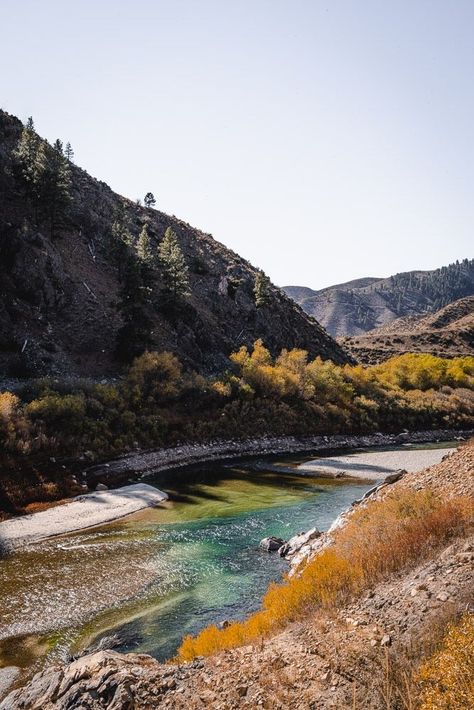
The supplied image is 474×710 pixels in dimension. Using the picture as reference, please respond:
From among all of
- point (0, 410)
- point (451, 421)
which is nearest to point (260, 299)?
point (451, 421)

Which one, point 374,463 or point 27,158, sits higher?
point 27,158

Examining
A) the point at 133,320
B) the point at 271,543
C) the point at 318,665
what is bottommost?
the point at 271,543

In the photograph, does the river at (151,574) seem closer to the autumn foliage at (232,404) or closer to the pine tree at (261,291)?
the autumn foliage at (232,404)

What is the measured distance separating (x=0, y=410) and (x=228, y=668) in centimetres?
2876

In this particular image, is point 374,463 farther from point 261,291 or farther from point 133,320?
point 261,291

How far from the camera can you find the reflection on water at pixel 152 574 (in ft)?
49.5

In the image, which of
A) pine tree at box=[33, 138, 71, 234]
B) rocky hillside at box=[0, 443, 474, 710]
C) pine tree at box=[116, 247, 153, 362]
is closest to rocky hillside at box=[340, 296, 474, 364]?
pine tree at box=[116, 247, 153, 362]

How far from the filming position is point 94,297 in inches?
2333

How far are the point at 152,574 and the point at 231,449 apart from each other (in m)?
27.7

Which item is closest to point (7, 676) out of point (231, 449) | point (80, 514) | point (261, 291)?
point (80, 514)

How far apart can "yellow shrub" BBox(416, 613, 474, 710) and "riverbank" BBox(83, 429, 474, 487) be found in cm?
2967

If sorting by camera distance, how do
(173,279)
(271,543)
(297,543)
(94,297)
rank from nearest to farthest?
1. (297,543)
2. (271,543)
3. (94,297)
4. (173,279)

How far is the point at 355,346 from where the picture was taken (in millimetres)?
124250

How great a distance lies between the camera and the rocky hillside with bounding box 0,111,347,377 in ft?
167
